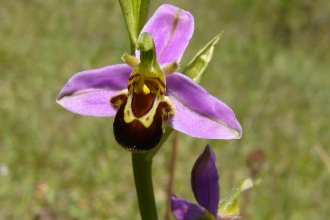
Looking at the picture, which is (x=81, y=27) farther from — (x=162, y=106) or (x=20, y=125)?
(x=162, y=106)

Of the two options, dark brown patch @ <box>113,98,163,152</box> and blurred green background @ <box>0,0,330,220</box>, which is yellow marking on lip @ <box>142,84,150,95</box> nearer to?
dark brown patch @ <box>113,98,163,152</box>

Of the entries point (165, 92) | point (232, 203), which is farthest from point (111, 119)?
point (165, 92)

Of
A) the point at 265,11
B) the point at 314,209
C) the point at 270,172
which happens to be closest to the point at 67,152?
the point at 270,172

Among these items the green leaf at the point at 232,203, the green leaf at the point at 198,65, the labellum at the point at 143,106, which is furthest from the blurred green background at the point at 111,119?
the labellum at the point at 143,106

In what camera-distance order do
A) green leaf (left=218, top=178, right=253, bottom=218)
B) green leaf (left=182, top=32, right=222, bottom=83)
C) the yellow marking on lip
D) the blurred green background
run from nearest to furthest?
A: the yellow marking on lip → green leaf (left=182, top=32, right=222, bottom=83) → green leaf (left=218, top=178, right=253, bottom=218) → the blurred green background

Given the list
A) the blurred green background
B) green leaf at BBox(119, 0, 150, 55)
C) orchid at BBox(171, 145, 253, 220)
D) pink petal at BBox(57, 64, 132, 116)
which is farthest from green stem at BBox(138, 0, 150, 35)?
the blurred green background

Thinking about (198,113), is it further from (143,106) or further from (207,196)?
(207,196)
